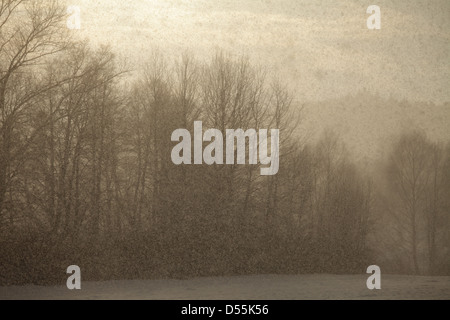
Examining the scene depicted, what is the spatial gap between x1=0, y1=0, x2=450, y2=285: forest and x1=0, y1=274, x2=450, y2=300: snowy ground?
3.79 feet

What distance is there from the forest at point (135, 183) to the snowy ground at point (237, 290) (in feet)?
3.79

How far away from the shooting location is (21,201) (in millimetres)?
22828

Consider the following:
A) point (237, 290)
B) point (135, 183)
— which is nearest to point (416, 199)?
point (135, 183)

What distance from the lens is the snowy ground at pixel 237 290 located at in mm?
19266

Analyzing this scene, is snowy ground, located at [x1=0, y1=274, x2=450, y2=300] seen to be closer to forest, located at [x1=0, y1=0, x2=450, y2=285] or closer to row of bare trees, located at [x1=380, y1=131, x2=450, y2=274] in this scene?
forest, located at [x1=0, y1=0, x2=450, y2=285]

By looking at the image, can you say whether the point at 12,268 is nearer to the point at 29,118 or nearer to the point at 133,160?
the point at 29,118

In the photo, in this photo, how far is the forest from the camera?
2275 centimetres

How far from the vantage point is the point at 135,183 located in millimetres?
32406

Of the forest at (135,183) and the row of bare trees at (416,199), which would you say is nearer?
the forest at (135,183)

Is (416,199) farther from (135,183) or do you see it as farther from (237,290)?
(237,290)

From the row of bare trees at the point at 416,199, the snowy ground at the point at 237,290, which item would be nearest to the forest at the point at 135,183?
the snowy ground at the point at 237,290

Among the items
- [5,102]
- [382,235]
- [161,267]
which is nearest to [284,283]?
[161,267]

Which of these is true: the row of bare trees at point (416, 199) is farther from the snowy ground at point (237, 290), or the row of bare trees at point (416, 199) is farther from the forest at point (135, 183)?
the snowy ground at point (237, 290)
